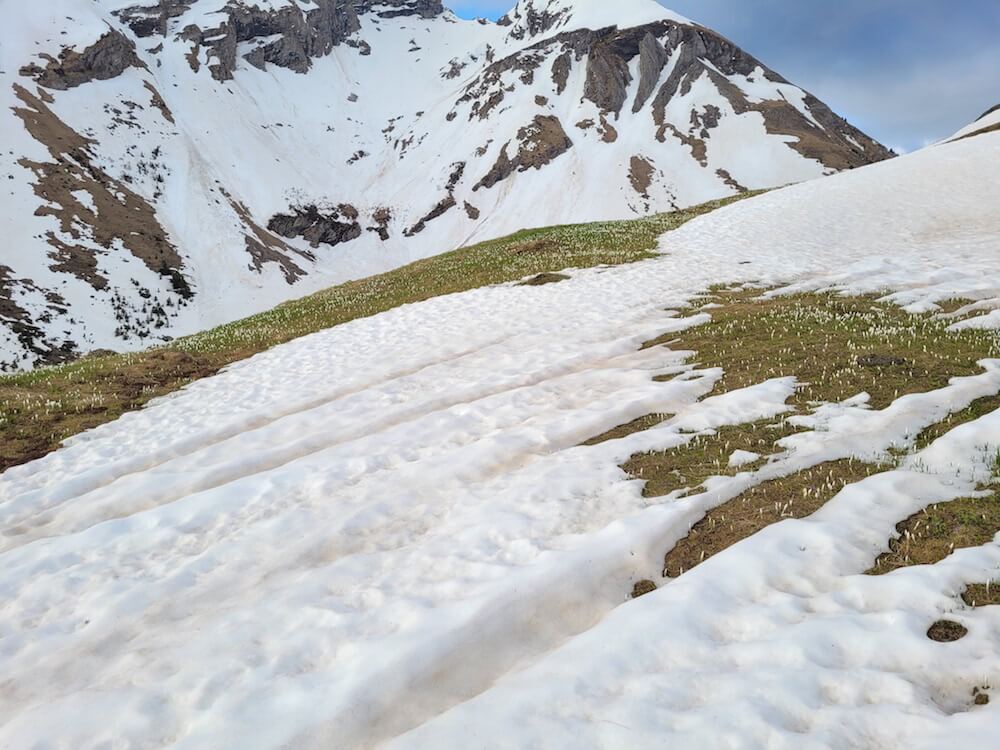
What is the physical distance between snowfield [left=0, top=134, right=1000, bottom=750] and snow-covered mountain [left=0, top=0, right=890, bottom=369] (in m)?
58.5

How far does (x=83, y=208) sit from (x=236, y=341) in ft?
294

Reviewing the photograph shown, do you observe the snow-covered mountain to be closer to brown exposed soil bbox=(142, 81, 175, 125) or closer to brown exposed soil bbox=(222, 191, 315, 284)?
brown exposed soil bbox=(142, 81, 175, 125)

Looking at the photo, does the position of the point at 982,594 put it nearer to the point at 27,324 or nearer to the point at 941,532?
the point at 941,532

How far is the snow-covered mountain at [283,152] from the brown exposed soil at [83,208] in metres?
0.39

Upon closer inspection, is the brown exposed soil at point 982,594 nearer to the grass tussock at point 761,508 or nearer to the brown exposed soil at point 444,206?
the grass tussock at point 761,508

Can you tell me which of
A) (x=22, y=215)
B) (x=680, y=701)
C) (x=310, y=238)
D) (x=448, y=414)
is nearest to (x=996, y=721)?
(x=680, y=701)

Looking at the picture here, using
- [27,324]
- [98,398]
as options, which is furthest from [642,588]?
[27,324]

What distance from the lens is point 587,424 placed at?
9.43 meters

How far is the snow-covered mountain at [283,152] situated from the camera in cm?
8062

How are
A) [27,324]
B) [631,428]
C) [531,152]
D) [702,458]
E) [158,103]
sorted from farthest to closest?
[531,152] → [158,103] → [27,324] → [631,428] → [702,458]

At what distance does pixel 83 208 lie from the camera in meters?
87.7

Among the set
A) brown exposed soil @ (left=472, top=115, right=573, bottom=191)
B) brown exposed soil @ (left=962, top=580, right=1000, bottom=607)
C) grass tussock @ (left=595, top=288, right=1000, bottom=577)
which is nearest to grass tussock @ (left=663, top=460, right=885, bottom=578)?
grass tussock @ (left=595, top=288, right=1000, bottom=577)

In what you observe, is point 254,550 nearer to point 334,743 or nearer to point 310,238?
point 334,743

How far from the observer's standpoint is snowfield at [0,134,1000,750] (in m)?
4.07
